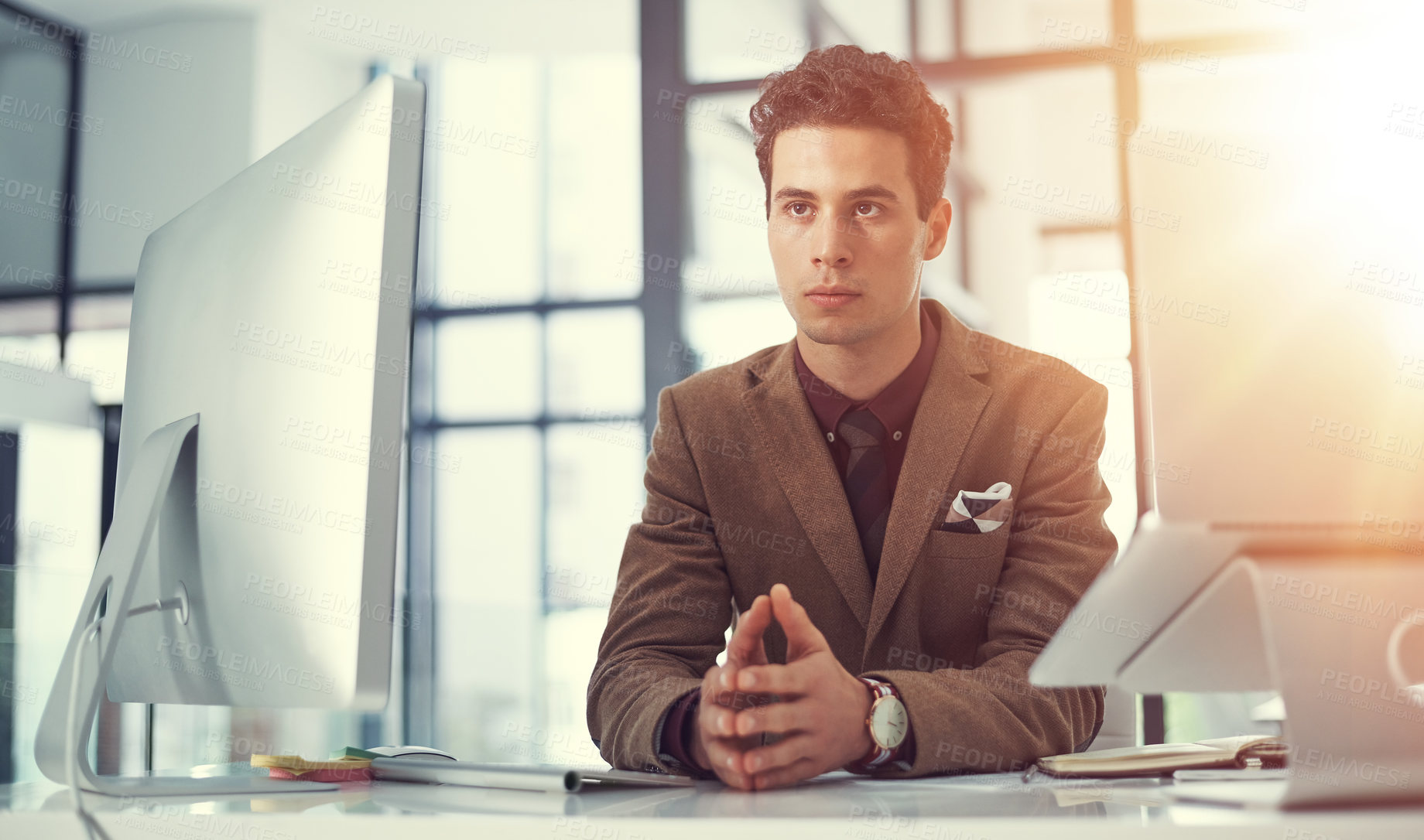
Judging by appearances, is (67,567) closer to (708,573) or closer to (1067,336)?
(1067,336)

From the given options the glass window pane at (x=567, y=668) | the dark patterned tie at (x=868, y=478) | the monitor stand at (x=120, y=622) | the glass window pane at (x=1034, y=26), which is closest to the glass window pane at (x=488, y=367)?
the glass window pane at (x=567, y=668)

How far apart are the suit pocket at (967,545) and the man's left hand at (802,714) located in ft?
1.62

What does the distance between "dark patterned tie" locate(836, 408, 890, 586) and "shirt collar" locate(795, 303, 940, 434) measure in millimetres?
12

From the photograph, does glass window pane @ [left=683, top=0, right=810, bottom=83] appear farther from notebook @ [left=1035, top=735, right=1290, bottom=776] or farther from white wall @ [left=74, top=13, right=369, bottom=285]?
notebook @ [left=1035, top=735, right=1290, bottom=776]

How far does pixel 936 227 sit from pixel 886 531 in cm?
54

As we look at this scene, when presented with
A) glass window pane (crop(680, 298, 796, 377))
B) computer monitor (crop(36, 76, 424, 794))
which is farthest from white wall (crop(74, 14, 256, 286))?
computer monitor (crop(36, 76, 424, 794))

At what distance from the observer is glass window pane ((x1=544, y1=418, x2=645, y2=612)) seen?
5848 millimetres

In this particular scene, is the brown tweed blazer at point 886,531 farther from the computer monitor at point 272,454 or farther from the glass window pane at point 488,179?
the glass window pane at point 488,179

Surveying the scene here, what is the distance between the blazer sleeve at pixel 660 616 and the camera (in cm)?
110

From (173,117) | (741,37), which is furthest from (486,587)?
(741,37)

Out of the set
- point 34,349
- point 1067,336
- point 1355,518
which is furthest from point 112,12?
point 1355,518

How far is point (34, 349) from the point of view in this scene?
19.0 ft

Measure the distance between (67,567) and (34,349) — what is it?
1.15m

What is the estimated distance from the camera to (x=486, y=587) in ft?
20.2
